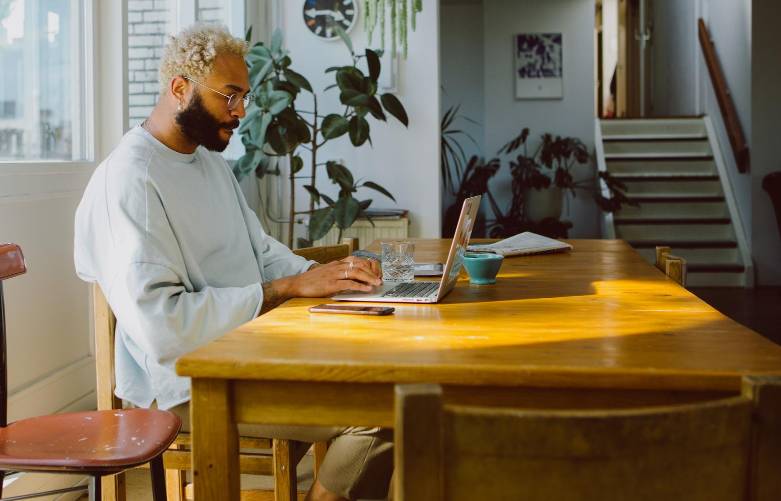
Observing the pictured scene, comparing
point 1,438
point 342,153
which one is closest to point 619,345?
point 1,438

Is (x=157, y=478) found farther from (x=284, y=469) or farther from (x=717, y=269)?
(x=717, y=269)

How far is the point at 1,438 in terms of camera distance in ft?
5.60

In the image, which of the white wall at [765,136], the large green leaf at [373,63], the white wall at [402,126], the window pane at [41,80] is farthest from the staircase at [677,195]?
the window pane at [41,80]

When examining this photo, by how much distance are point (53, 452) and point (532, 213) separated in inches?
279

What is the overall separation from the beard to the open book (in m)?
0.83

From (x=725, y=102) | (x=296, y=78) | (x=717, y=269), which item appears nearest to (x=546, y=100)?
(x=725, y=102)

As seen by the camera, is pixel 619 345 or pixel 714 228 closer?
pixel 619 345

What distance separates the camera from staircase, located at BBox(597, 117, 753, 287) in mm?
7613

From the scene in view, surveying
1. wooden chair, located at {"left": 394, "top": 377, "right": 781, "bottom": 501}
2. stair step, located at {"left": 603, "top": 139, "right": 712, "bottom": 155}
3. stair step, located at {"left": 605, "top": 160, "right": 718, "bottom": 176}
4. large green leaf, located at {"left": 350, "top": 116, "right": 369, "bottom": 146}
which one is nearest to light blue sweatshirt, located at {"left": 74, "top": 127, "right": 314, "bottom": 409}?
wooden chair, located at {"left": 394, "top": 377, "right": 781, "bottom": 501}

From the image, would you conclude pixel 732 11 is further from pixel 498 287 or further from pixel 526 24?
pixel 498 287

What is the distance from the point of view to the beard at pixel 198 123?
7.22ft

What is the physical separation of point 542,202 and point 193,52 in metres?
6.43

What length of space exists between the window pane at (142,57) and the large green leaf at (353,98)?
95cm

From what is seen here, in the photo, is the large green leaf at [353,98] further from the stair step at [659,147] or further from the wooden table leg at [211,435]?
the stair step at [659,147]
